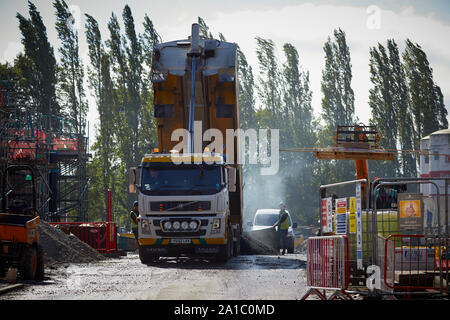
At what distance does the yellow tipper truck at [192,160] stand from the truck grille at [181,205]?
2cm

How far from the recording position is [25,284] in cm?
1287

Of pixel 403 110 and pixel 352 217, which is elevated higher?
pixel 403 110

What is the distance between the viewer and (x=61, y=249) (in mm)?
20375

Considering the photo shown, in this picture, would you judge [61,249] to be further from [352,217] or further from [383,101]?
[383,101]

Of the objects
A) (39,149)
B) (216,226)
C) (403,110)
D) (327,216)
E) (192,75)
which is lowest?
(216,226)

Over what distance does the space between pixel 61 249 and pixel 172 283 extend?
872cm

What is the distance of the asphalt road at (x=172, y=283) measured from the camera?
10682 millimetres

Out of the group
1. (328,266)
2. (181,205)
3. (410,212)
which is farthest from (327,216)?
(181,205)

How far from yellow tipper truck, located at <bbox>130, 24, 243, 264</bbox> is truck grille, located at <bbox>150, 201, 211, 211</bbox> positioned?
2 cm

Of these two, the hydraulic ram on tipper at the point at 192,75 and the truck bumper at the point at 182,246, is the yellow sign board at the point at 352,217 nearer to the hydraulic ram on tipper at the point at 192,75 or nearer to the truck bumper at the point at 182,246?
the truck bumper at the point at 182,246

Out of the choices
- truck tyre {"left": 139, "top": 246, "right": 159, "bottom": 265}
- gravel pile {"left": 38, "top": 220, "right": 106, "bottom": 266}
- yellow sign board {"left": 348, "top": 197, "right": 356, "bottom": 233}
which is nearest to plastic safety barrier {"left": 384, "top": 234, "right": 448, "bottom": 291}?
yellow sign board {"left": 348, "top": 197, "right": 356, "bottom": 233}

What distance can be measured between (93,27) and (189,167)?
37062 millimetres
